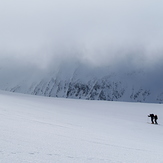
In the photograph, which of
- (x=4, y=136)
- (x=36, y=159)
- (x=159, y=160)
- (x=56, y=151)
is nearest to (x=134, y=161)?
(x=159, y=160)

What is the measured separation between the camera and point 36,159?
3.06 metres

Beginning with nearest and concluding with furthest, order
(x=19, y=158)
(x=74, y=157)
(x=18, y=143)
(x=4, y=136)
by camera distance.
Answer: (x=19, y=158) < (x=74, y=157) < (x=18, y=143) < (x=4, y=136)

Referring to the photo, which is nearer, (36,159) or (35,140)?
(36,159)

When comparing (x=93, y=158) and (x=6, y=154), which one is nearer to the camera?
(x=6, y=154)

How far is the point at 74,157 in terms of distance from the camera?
11.5ft

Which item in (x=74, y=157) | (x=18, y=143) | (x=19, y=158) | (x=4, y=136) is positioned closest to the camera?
(x=19, y=158)

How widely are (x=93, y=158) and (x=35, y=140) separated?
135 cm

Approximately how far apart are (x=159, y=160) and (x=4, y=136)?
334 cm

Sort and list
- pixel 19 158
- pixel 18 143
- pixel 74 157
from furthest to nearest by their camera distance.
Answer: pixel 18 143 → pixel 74 157 → pixel 19 158

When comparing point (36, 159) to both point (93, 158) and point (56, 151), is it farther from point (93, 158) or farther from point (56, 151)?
point (93, 158)

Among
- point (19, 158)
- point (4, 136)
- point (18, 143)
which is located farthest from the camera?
point (4, 136)

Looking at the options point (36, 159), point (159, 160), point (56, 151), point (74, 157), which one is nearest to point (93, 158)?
point (74, 157)

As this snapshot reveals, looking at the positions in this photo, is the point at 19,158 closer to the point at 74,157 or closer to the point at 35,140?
the point at 74,157

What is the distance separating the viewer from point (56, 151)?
3.69 meters
